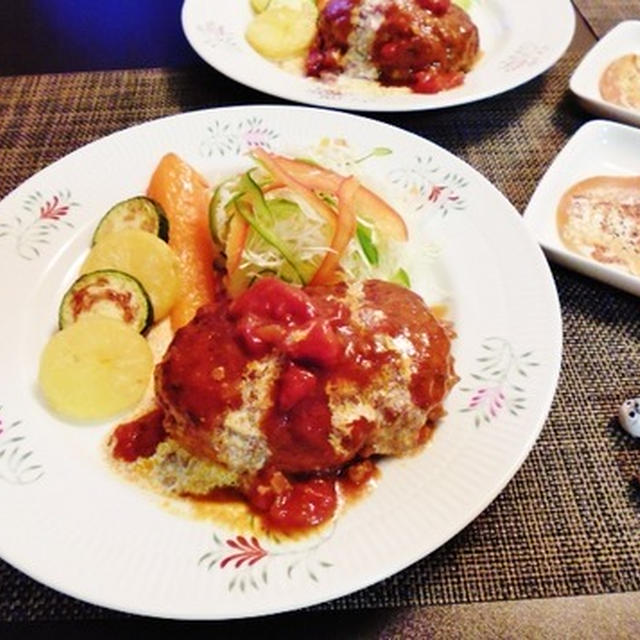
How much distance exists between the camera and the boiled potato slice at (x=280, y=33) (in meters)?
3.94

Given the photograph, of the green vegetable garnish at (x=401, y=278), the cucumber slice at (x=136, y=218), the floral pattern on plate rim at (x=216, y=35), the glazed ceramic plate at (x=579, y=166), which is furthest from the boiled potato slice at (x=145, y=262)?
the floral pattern on plate rim at (x=216, y=35)

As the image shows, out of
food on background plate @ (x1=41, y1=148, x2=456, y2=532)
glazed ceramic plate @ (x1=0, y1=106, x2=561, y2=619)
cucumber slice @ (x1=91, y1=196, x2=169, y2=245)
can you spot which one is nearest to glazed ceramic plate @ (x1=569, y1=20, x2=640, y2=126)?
glazed ceramic plate @ (x1=0, y1=106, x2=561, y2=619)

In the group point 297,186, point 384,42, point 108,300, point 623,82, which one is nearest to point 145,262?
point 108,300

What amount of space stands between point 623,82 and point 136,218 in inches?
106

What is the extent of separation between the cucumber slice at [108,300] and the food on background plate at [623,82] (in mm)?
2660

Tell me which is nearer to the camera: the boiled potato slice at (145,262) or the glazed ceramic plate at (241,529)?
the glazed ceramic plate at (241,529)

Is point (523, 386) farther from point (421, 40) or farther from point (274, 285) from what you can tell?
point (421, 40)

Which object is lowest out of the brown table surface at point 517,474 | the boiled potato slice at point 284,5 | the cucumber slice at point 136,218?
the brown table surface at point 517,474

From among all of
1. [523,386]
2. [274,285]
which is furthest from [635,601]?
[274,285]

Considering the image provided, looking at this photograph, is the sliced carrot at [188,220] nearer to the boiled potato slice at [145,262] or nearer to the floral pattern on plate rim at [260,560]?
the boiled potato slice at [145,262]

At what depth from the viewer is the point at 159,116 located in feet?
12.2

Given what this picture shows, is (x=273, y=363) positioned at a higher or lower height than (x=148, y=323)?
higher

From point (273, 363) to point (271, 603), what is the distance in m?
0.65

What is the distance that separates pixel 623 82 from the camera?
380 centimetres
